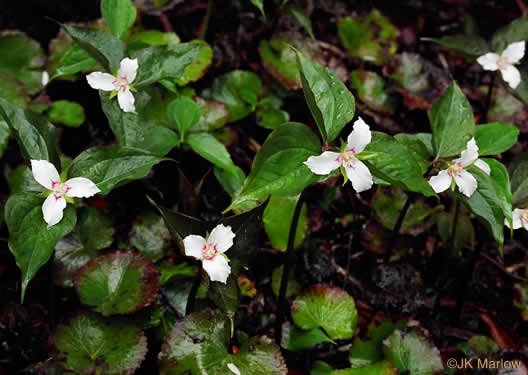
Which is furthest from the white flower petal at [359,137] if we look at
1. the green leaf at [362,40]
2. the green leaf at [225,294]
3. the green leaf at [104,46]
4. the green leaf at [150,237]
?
the green leaf at [362,40]

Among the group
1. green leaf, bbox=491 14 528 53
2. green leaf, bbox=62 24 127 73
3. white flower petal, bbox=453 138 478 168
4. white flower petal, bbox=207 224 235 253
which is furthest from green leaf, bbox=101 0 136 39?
green leaf, bbox=491 14 528 53

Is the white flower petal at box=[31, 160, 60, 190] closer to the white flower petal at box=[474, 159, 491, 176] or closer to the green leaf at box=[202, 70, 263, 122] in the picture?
the green leaf at box=[202, 70, 263, 122]

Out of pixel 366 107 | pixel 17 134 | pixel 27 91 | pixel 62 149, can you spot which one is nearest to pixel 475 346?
pixel 366 107

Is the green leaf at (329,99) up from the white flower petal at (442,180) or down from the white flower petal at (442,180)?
up

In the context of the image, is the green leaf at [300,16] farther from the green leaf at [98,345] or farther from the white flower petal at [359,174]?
the green leaf at [98,345]

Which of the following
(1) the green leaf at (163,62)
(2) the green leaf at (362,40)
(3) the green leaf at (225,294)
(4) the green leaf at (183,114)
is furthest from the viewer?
(2) the green leaf at (362,40)

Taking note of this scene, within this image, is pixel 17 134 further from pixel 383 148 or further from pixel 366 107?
pixel 366 107
